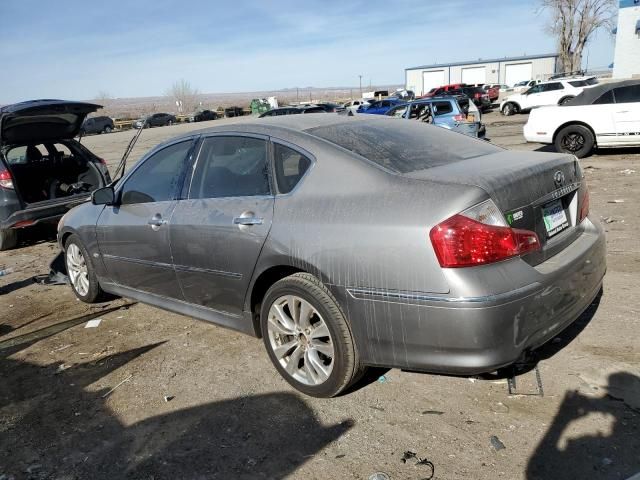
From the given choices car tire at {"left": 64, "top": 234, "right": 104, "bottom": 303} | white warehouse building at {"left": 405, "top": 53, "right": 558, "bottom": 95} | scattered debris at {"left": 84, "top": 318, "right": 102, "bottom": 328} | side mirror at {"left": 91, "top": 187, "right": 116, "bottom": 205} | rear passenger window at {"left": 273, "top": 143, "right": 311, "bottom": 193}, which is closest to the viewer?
rear passenger window at {"left": 273, "top": 143, "right": 311, "bottom": 193}

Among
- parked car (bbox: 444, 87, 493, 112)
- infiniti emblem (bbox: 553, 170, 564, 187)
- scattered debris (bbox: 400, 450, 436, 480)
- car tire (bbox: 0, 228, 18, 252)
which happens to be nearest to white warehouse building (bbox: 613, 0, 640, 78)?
parked car (bbox: 444, 87, 493, 112)

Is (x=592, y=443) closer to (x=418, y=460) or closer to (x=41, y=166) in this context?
(x=418, y=460)

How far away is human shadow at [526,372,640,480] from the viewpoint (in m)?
2.44

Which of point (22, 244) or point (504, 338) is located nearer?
point (504, 338)

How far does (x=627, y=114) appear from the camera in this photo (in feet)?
34.8

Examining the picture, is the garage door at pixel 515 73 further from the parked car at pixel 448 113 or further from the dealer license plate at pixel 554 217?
the dealer license plate at pixel 554 217

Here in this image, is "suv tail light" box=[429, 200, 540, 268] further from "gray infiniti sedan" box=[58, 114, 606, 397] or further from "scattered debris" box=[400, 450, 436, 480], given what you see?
"scattered debris" box=[400, 450, 436, 480]

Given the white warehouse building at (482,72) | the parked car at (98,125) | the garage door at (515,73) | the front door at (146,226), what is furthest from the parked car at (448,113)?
the garage door at (515,73)

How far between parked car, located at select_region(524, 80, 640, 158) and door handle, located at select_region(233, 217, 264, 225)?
9.85 m

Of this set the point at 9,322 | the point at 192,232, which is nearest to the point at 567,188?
the point at 192,232

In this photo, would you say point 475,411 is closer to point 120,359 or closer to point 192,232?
point 192,232

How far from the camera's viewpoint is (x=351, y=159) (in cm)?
307

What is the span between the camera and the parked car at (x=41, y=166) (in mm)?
7270

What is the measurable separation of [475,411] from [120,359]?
262 cm
